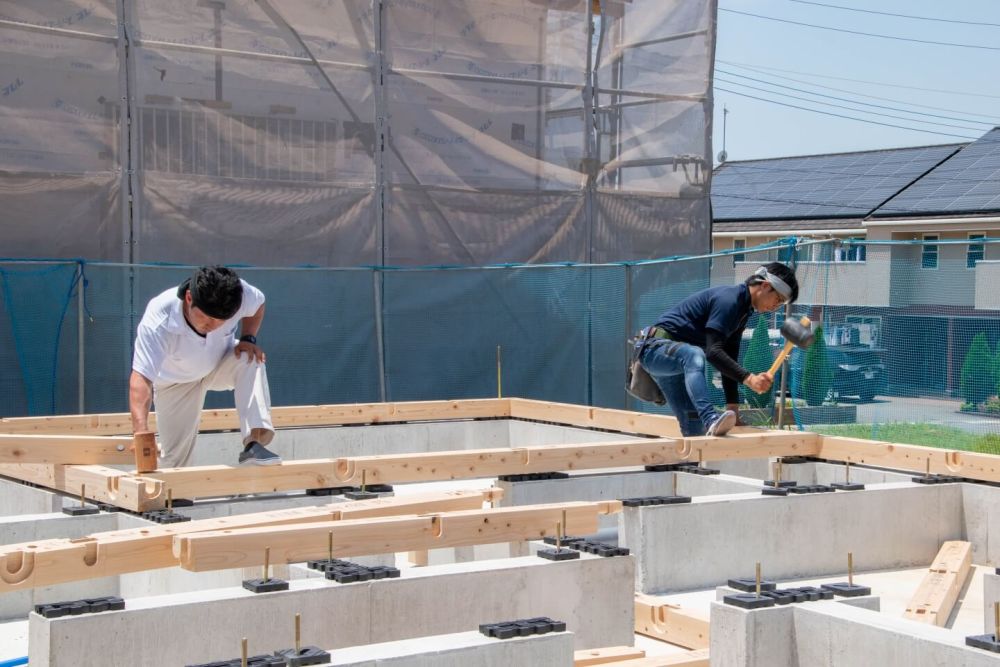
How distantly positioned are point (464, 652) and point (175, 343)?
131 inches

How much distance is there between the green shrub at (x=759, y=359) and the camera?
12828 mm

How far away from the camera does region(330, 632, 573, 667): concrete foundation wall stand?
4.15 meters

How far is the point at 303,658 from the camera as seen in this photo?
157 inches

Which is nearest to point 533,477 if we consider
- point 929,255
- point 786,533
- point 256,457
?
point 786,533

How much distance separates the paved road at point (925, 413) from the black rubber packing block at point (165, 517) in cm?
865

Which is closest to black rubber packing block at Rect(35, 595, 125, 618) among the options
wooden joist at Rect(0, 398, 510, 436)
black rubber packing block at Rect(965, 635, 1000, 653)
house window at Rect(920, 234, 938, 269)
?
black rubber packing block at Rect(965, 635, 1000, 653)

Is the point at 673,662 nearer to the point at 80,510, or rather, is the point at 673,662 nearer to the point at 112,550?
the point at 112,550

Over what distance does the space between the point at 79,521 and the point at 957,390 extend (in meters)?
9.74

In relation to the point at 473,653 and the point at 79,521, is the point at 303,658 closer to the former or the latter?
the point at 473,653

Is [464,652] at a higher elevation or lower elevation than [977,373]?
lower

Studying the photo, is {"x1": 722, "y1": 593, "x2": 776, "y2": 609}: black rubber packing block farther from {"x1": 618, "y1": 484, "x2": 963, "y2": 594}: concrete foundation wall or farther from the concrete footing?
{"x1": 618, "y1": 484, "x2": 963, "y2": 594}: concrete foundation wall

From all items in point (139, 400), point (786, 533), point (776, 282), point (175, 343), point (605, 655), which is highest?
point (776, 282)

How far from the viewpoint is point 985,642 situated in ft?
13.6

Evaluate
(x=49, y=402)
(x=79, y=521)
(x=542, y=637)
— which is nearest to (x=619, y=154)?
(x=49, y=402)
